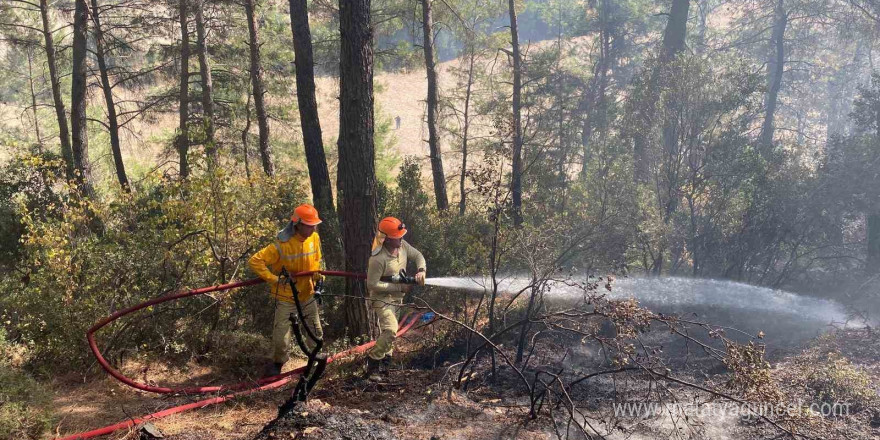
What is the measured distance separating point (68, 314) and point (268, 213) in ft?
10.1

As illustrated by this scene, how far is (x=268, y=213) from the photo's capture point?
8.59 meters

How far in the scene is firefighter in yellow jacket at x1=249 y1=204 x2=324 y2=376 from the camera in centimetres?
552

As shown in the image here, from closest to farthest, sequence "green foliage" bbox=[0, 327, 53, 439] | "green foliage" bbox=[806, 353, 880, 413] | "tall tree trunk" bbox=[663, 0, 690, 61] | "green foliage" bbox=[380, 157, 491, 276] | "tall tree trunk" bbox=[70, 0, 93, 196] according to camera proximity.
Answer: "green foliage" bbox=[0, 327, 53, 439], "green foliage" bbox=[806, 353, 880, 413], "green foliage" bbox=[380, 157, 491, 276], "tall tree trunk" bbox=[70, 0, 93, 196], "tall tree trunk" bbox=[663, 0, 690, 61]

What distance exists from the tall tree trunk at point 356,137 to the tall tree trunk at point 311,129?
2.63 metres

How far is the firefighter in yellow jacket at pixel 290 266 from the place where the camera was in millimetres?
5520

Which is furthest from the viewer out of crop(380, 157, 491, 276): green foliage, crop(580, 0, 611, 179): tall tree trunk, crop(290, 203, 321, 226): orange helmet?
crop(580, 0, 611, 179): tall tree trunk

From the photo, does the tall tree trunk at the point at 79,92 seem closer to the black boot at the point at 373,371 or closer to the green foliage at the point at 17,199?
the green foliage at the point at 17,199

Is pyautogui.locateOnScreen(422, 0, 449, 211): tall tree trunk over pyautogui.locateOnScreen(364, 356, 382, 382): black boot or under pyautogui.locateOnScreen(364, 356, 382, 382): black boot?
over

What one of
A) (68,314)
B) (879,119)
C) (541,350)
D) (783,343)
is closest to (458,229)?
(541,350)

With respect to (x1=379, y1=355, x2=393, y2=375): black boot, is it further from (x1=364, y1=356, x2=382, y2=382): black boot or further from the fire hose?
the fire hose

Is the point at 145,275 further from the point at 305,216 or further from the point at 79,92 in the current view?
the point at 79,92

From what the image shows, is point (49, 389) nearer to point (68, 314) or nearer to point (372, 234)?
point (68, 314)

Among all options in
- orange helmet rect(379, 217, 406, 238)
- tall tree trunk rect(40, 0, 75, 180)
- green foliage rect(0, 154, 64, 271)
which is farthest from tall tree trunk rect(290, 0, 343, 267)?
tall tree trunk rect(40, 0, 75, 180)

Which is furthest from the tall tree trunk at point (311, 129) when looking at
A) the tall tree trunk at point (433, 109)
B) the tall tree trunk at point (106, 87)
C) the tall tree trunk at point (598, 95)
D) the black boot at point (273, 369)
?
the tall tree trunk at point (598, 95)
